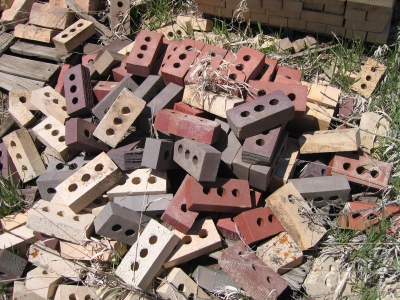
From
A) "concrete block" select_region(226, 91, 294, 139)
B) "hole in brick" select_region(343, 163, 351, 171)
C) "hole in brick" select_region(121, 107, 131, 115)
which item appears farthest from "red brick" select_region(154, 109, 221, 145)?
"hole in brick" select_region(343, 163, 351, 171)

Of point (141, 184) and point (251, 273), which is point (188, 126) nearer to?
point (141, 184)

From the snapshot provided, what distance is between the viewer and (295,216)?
10.3ft

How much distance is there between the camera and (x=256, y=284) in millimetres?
2854

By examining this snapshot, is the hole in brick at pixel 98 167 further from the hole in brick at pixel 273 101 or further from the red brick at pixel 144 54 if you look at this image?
Answer: the hole in brick at pixel 273 101

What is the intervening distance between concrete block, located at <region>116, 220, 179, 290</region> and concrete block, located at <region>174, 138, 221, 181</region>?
488mm

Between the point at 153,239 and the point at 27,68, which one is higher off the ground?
the point at 27,68

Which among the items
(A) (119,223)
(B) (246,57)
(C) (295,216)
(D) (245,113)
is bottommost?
(A) (119,223)

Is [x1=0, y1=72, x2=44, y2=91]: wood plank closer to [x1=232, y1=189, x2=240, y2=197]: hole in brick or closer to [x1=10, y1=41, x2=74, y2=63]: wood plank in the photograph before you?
[x1=10, y1=41, x2=74, y2=63]: wood plank

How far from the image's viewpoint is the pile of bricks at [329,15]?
152 inches

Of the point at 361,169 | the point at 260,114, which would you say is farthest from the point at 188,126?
the point at 361,169

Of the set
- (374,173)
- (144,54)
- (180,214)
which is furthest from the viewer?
(144,54)

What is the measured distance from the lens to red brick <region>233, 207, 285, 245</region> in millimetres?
3121

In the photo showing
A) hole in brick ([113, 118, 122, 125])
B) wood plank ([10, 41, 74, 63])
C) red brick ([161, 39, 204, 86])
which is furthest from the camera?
wood plank ([10, 41, 74, 63])

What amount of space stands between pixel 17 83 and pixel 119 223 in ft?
8.13
